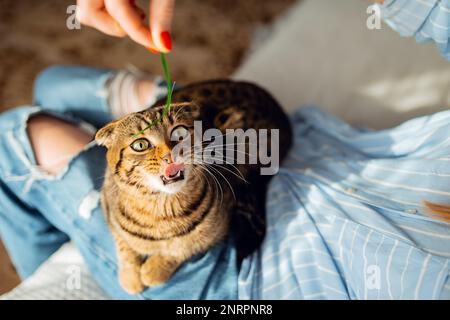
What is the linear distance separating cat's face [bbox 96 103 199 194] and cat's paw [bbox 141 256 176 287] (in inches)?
6.7

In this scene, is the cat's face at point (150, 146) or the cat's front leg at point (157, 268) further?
the cat's front leg at point (157, 268)

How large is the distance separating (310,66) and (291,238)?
600 millimetres

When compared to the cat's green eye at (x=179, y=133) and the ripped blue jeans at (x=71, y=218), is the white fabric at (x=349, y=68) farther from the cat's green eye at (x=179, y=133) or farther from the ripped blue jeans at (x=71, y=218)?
the cat's green eye at (x=179, y=133)

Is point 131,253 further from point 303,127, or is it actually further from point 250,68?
point 250,68

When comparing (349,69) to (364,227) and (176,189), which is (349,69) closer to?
(364,227)

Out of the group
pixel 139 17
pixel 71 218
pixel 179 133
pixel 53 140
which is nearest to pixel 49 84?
pixel 53 140

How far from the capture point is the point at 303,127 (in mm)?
930

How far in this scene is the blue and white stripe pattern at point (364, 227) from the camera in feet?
1.84

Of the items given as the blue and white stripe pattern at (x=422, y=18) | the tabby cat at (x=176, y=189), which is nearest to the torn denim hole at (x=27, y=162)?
the tabby cat at (x=176, y=189)

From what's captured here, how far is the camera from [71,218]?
688mm

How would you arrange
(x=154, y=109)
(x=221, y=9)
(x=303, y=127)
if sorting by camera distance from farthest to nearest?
(x=221, y=9) < (x=303, y=127) < (x=154, y=109)

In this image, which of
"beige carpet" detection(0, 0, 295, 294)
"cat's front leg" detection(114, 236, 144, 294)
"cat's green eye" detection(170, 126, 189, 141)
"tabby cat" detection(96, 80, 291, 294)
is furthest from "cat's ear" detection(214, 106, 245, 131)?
"beige carpet" detection(0, 0, 295, 294)

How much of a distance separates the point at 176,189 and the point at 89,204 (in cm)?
23
